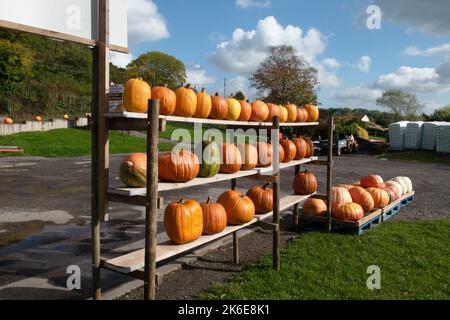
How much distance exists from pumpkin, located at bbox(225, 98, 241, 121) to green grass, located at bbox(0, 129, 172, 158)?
646 inches

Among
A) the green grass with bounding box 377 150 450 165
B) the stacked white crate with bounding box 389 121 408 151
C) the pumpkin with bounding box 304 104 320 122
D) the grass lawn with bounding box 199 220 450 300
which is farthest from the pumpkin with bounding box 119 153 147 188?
the stacked white crate with bounding box 389 121 408 151

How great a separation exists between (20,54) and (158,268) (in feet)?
90.8

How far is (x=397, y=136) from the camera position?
26828 millimetres

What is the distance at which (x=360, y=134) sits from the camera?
97.1 feet

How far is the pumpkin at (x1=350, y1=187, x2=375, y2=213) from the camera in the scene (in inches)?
288

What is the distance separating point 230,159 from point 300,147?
2.31 metres

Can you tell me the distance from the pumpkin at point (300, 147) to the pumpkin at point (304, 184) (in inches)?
14.5

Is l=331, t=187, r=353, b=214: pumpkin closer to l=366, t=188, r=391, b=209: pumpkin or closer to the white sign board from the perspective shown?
l=366, t=188, r=391, b=209: pumpkin

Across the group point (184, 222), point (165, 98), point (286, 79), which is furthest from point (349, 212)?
point (286, 79)

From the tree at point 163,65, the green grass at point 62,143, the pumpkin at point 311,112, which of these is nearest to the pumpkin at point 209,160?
the pumpkin at point 311,112

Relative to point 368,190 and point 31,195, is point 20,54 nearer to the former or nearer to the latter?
point 31,195

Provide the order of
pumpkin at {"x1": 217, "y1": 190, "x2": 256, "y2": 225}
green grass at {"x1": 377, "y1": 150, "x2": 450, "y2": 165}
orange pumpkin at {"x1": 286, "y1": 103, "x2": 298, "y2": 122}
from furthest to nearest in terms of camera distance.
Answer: green grass at {"x1": 377, "y1": 150, "x2": 450, "y2": 165} → orange pumpkin at {"x1": 286, "y1": 103, "x2": 298, "y2": 122} → pumpkin at {"x1": 217, "y1": 190, "x2": 256, "y2": 225}

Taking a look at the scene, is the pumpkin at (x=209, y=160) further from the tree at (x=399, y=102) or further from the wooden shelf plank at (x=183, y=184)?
the tree at (x=399, y=102)

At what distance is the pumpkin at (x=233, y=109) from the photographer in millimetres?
4758
